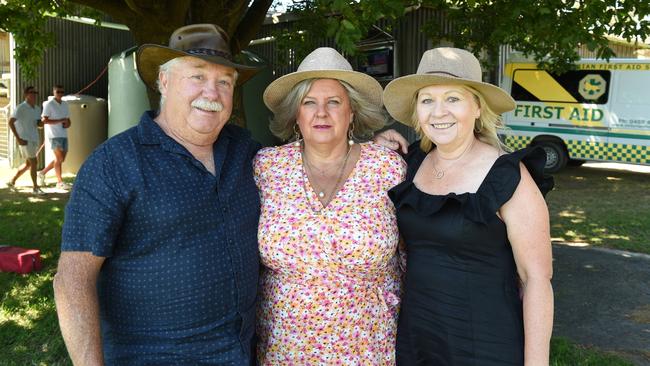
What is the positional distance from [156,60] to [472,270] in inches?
59.8

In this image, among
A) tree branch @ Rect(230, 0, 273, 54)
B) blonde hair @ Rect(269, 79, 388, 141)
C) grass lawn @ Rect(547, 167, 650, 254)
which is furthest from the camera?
grass lawn @ Rect(547, 167, 650, 254)

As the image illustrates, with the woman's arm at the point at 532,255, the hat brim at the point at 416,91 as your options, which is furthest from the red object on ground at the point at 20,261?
the woman's arm at the point at 532,255

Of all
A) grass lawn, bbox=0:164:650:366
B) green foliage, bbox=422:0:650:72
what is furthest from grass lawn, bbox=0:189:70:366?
green foliage, bbox=422:0:650:72

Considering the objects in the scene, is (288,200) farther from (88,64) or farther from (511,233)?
(88,64)

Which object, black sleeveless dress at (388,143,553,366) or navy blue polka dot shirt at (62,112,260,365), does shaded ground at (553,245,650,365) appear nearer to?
black sleeveless dress at (388,143,553,366)

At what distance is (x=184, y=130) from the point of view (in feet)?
7.43

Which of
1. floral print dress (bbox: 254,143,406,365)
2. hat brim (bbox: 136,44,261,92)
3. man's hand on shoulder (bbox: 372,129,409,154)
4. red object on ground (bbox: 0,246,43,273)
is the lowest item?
red object on ground (bbox: 0,246,43,273)

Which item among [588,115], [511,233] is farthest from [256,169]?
[588,115]

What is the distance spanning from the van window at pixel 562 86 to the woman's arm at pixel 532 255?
1253 centimetres

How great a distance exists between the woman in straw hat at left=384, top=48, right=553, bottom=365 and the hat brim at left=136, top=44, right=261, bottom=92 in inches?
27.7

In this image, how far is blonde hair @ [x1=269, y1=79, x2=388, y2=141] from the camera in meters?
2.76

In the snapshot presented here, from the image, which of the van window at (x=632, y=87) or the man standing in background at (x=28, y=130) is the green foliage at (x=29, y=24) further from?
the van window at (x=632, y=87)

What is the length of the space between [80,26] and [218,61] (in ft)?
47.4

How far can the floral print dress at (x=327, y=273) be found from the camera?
7.89 ft
